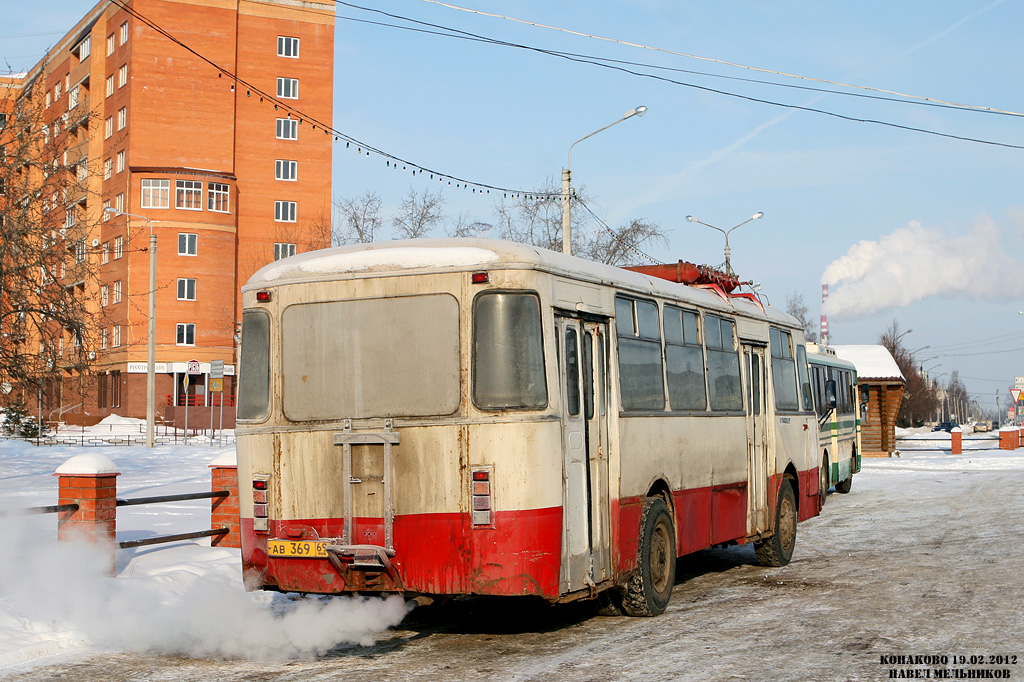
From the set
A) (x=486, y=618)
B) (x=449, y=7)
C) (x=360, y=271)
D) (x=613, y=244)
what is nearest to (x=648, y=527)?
(x=486, y=618)

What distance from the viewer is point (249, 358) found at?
878 centimetres

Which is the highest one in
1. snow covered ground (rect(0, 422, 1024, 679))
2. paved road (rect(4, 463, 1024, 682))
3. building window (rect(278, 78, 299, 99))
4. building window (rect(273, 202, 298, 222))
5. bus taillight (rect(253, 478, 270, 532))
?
building window (rect(278, 78, 299, 99))

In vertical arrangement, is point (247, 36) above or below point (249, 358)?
above

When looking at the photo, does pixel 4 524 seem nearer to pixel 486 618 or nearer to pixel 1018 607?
pixel 486 618

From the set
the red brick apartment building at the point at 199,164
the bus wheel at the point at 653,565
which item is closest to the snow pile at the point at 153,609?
the bus wheel at the point at 653,565

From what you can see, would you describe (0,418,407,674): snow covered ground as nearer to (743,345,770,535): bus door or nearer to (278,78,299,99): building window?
(743,345,770,535): bus door

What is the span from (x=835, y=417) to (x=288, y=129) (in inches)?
2041

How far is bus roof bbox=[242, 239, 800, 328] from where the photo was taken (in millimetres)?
8031

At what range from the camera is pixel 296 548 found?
8211 millimetres

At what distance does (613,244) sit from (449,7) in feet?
100

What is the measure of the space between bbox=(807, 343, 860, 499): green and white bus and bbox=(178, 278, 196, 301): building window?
4679 centimetres

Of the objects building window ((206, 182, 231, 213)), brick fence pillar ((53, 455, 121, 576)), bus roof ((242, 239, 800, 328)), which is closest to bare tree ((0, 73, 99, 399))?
brick fence pillar ((53, 455, 121, 576))

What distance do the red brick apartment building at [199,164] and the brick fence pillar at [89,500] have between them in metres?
52.2

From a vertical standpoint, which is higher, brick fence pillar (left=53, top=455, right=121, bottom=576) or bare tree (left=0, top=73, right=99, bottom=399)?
bare tree (left=0, top=73, right=99, bottom=399)
